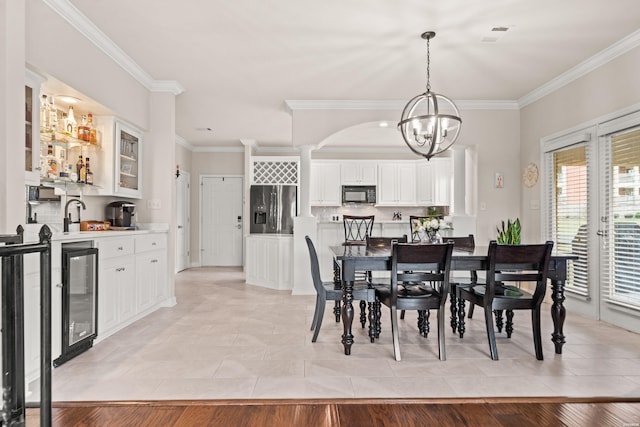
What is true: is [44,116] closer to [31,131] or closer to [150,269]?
[31,131]

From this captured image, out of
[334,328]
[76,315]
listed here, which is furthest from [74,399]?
[334,328]

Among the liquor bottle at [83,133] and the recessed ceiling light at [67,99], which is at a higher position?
the recessed ceiling light at [67,99]

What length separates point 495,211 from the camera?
568cm

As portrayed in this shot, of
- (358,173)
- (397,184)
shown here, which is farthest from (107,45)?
(397,184)

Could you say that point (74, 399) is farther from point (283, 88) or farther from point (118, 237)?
point (283, 88)

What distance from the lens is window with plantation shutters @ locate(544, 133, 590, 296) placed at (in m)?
4.45

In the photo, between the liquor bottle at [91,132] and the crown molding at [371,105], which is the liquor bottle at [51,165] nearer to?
the liquor bottle at [91,132]

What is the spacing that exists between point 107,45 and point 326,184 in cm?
543

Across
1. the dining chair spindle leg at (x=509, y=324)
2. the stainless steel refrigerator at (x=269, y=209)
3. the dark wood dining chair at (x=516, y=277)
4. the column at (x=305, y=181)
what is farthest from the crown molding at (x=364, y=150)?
the dark wood dining chair at (x=516, y=277)

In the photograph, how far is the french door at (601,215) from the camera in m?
3.82

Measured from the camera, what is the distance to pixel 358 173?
28.7ft

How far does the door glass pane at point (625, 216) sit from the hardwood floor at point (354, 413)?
81.7 inches

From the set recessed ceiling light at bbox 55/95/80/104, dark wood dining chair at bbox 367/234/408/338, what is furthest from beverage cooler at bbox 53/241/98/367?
dark wood dining chair at bbox 367/234/408/338

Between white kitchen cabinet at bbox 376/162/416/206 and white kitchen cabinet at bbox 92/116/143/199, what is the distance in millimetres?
5332
